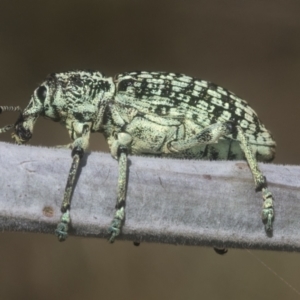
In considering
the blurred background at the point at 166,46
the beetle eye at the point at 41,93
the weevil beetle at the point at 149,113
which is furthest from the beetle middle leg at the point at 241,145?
the blurred background at the point at 166,46

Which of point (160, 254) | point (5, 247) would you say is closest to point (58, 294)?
point (5, 247)

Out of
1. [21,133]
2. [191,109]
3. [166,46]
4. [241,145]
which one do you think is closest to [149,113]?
[191,109]

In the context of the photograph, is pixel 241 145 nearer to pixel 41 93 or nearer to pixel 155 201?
pixel 155 201

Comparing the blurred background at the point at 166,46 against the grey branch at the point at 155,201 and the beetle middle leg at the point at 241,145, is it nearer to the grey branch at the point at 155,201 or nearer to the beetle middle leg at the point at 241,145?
the beetle middle leg at the point at 241,145

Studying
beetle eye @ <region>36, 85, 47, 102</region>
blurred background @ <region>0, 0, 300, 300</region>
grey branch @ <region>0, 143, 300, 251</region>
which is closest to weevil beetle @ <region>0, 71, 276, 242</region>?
beetle eye @ <region>36, 85, 47, 102</region>

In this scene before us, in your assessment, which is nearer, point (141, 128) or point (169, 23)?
point (141, 128)

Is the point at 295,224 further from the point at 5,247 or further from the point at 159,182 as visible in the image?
the point at 5,247
